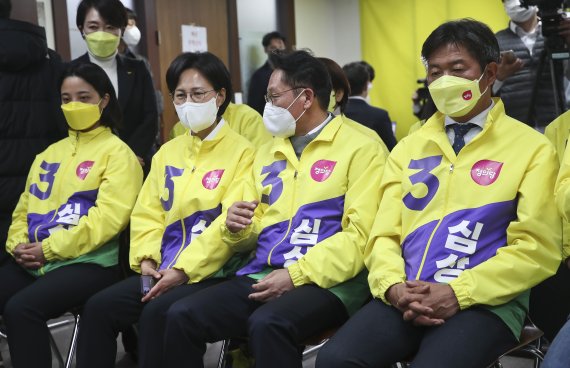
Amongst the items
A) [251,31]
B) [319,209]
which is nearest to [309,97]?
[319,209]

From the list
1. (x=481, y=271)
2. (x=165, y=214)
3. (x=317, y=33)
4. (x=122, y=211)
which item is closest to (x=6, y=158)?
(x=122, y=211)

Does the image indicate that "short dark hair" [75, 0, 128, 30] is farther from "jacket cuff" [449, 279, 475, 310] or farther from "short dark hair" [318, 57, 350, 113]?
"jacket cuff" [449, 279, 475, 310]

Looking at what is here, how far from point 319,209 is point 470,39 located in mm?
682

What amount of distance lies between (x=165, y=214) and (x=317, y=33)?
4.83 m

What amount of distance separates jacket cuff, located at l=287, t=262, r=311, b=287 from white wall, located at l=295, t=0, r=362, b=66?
5.06m

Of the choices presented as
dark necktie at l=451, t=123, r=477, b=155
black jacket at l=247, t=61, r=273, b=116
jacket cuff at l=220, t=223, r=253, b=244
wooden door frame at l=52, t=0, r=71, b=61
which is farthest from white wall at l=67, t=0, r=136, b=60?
dark necktie at l=451, t=123, r=477, b=155

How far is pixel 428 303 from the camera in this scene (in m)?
1.75

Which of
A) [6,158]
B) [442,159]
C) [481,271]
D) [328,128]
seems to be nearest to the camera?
[481,271]

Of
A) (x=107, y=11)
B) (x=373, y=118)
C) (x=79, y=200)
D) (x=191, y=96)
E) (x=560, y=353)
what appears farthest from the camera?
(x=373, y=118)

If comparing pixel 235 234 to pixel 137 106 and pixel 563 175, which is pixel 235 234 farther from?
pixel 137 106

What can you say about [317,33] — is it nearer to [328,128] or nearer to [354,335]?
[328,128]

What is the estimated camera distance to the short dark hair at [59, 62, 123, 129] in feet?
9.30

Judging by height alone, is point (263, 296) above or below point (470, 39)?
below

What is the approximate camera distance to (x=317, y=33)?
705 cm
